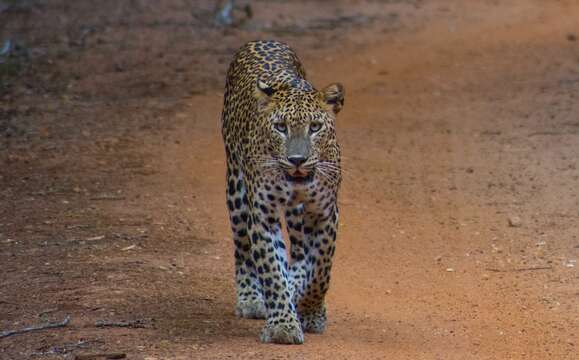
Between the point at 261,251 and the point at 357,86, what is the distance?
30.3 feet

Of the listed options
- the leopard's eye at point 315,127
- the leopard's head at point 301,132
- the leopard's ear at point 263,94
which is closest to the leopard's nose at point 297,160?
the leopard's head at point 301,132

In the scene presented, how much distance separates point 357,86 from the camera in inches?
688

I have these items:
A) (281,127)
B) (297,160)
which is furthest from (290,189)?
(281,127)

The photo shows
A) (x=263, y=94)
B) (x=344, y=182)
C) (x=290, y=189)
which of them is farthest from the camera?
(x=344, y=182)

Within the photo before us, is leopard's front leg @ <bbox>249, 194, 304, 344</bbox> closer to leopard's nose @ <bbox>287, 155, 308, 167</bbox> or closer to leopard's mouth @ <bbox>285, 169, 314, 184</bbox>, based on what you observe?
leopard's mouth @ <bbox>285, 169, 314, 184</bbox>

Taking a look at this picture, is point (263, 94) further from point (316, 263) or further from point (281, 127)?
point (316, 263)

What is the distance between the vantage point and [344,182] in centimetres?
1309

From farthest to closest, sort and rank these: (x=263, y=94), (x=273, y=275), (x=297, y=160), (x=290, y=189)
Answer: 1. (x=263, y=94)
2. (x=273, y=275)
3. (x=290, y=189)
4. (x=297, y=160)

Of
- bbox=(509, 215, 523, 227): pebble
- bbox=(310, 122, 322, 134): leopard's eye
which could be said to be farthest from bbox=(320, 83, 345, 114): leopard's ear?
bbox=(509, 215, 523, 227): pebble

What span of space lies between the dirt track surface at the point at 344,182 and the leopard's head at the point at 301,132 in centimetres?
114

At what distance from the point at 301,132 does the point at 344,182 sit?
16.1ft

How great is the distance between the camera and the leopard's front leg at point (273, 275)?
27.2 ft

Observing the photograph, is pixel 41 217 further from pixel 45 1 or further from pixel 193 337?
pixel 45 1

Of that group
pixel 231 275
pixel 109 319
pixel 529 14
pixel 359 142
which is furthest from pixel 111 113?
pixel 529 14
